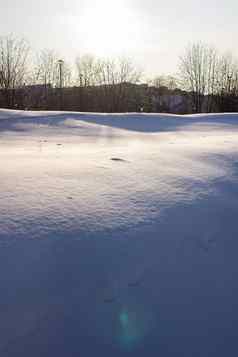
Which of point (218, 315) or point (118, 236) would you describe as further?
point (118, 236)

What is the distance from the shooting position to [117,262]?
0.97 metres

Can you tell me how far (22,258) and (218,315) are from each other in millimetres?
549

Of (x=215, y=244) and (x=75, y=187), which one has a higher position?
(x=75, y=187)

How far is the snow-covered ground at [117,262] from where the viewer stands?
2.64 ft

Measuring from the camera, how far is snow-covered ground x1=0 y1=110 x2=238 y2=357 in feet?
2.64

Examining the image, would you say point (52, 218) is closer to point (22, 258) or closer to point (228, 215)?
point (22, 258)

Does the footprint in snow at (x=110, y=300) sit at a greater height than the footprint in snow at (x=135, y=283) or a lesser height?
lesser

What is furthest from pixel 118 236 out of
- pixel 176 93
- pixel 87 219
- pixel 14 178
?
pixel 176 93

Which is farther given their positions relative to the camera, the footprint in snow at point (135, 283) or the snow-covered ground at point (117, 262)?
the footprint in snow at point (135, 283)

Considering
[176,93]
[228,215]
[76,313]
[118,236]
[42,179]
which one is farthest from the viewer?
[176,93]

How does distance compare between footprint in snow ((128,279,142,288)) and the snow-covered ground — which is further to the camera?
footprint in snow ((128,279,142,288))

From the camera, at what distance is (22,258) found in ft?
3.03

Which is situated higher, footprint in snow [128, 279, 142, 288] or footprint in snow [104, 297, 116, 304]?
footprint in snow [128, 279, 142, 288]

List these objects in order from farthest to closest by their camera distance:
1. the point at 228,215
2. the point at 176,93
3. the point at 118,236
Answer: the point at 176,93 < the point at 228,215 < the point at 118,236
